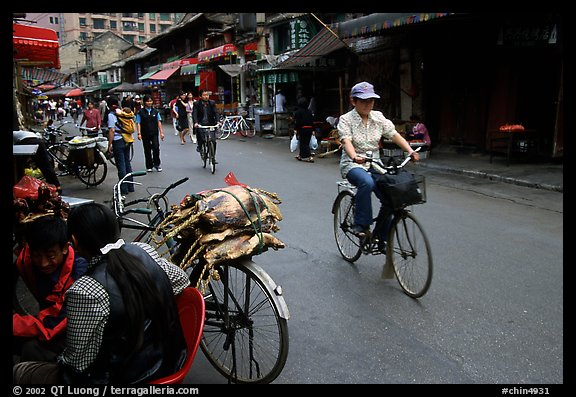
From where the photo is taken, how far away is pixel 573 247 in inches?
160

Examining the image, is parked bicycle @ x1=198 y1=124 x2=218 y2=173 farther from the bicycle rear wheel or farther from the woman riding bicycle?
the woman riding bicycle

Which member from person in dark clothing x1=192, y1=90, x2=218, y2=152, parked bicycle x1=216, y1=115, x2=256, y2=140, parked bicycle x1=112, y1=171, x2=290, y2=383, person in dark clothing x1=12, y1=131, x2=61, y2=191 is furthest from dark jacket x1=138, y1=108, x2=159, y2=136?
parked bicycle x1=216, y1=115, x2=256, y2=140

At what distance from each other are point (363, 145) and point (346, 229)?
965 millimetres

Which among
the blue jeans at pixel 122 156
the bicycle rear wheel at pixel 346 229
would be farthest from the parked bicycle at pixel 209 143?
the bicycle rear wheel at pixel 346 229

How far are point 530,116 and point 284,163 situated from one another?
6.60 meters

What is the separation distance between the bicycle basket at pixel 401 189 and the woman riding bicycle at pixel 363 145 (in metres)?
0.21

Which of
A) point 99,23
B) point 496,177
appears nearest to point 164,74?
point 496,177

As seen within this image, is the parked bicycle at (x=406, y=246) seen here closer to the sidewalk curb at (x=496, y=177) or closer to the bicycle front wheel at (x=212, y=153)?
the sidewalk curb at (x=496, y=177)

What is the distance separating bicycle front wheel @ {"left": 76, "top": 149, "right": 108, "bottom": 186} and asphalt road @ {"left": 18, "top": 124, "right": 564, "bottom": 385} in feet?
15.0

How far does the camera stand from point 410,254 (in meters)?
4.60

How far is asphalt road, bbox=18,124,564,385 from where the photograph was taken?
3.34 meters

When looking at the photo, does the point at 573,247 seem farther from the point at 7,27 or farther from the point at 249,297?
the point at 7,27

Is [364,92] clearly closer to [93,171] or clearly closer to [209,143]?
[209,143]

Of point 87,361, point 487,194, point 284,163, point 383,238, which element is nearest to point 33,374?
point 87,361
